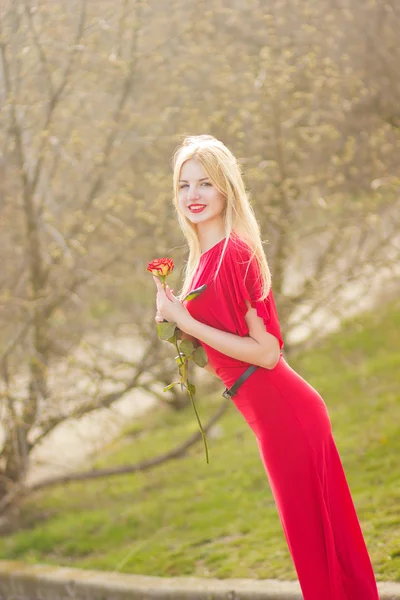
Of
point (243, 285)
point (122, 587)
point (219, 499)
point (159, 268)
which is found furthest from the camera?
point (219, 499)

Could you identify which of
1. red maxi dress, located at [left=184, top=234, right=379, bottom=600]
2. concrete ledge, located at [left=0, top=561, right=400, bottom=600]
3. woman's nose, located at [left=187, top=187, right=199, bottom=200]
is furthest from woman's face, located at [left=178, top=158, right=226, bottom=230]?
concrete ledge, located at [left=0, top=561, right=400, bottom=600]

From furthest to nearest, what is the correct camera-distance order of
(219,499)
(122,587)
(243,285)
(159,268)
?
1. (219,499)
2. (122,587)
3. (159,268)
4. (243,285)

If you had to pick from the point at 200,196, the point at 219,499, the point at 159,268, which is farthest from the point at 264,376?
the point at 219,499

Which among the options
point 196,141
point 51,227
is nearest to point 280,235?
point 51,227

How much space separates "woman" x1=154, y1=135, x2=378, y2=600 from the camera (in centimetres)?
296

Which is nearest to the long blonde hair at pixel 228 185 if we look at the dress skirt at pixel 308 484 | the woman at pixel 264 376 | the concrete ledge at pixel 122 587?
the woman at pixel 264 376

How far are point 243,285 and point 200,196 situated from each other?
41 centimetres

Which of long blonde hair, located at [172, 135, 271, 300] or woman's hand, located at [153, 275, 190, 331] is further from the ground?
long blonde hair, located at [172, 135, 271, 300]

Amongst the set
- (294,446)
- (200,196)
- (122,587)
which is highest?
(200,196)

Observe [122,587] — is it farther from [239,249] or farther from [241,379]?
[239,249]

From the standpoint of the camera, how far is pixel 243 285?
2.93 meters

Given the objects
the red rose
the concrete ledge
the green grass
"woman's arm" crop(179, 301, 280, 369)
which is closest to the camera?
"woman's arm" crop(179, 301, 280, 369)

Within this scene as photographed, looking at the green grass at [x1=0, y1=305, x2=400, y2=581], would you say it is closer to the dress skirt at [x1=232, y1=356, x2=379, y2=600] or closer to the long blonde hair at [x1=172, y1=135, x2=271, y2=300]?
the dress skirt at [x1=232, y1=356, x2=379, y2=600]

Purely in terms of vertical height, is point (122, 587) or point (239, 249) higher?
point (239, 249)
